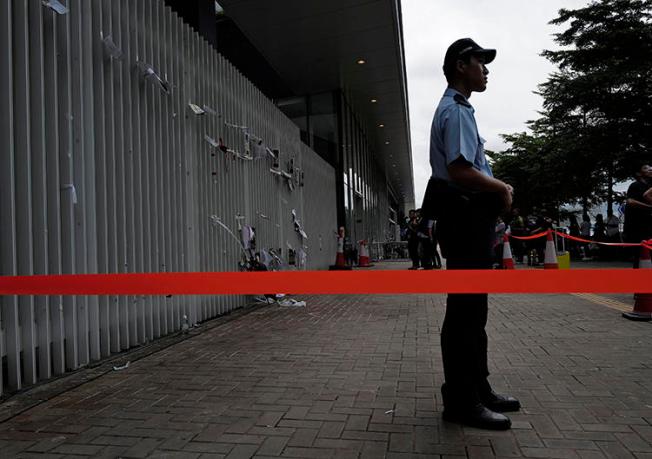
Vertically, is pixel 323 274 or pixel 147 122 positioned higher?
pixel 147 122

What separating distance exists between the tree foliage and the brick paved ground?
52.4ft

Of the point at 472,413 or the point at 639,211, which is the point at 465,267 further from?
the point at 639,211

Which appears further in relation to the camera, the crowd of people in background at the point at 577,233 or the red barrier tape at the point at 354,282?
the crowd of people in background at the point at 577,233

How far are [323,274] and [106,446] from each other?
1574mm

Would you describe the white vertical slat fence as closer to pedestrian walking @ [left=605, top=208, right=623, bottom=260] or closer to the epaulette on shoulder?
the epaulette on shoulder

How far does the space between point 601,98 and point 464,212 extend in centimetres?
2006

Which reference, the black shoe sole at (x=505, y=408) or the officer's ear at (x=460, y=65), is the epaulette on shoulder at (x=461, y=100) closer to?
the officer's ear at (x=460, y=65)

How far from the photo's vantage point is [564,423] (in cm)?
271

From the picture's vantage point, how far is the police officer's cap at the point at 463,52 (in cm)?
276

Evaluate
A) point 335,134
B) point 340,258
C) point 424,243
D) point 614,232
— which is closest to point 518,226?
point 614,232

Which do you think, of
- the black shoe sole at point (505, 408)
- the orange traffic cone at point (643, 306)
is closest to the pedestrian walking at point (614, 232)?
the orange traffic cone at point (643, 306)

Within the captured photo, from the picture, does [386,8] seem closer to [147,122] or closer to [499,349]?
[147,122]

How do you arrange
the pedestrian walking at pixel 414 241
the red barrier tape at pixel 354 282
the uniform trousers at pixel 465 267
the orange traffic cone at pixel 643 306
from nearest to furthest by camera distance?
the red barrier tape at pixel 354 282 < the uniform trousers at pixel 465 267 < the orange traffic cone at pixel 643 306 < the pedestrian walking at pixel 414 241

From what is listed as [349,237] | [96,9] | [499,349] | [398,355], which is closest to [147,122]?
[96,9]
